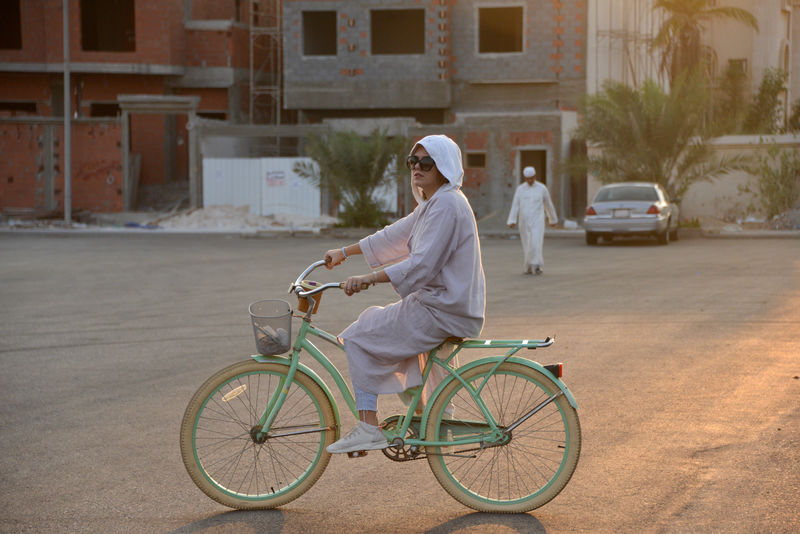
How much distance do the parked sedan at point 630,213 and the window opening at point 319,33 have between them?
60.6 feet

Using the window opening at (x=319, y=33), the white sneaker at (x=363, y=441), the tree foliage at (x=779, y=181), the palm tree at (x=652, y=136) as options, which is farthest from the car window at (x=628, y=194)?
the white sneaker at (x=363, y=441)

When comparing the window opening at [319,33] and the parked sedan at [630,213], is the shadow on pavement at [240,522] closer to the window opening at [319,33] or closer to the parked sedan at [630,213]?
the parked sedan at [630,213]

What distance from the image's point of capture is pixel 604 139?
32.9m

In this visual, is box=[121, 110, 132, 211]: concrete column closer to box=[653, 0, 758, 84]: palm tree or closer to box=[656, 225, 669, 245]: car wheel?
box=[653, 0, 758, 84]: palm tree

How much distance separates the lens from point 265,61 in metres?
45.8

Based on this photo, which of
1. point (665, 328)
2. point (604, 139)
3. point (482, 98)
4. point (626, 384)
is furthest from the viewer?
point (482, 98)

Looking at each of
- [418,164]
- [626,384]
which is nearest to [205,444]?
[418,164]

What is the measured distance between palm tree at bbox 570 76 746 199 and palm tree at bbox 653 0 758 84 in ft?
27.2

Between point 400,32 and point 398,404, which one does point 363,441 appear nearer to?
point 398,404

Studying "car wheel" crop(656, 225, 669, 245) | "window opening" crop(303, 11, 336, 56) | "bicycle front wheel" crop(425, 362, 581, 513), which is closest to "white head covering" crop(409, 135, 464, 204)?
"bicycle front wheel" crop(425, 362, 581, 513)

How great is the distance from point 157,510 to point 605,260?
1725 centimetres

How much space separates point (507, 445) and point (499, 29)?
38825 millimetres

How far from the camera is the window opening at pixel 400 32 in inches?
1720

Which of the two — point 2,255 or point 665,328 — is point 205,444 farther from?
point 2,255
